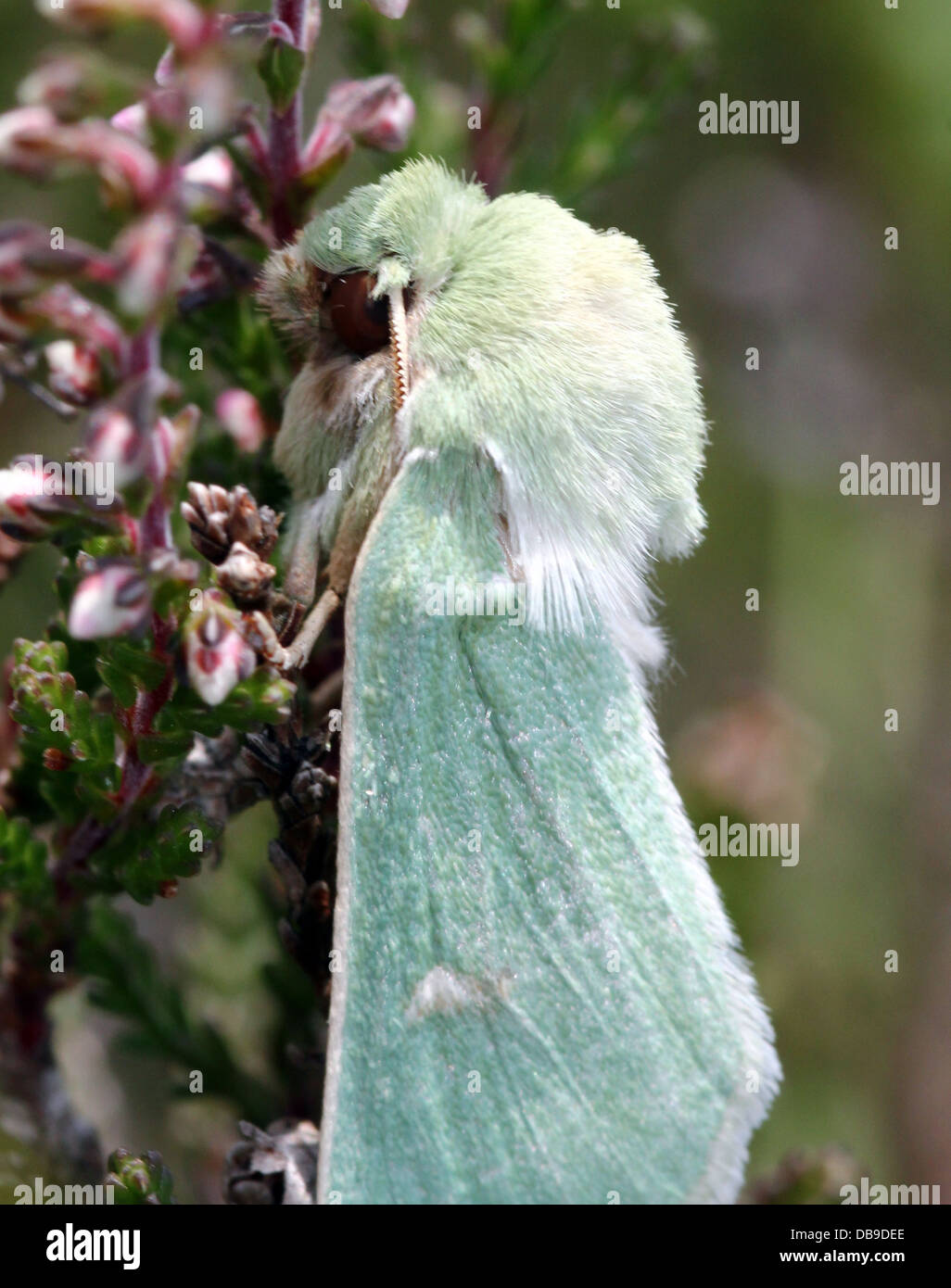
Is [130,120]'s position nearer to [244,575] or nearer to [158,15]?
[158,15]

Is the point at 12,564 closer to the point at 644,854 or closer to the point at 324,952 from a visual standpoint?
the point at 324,952

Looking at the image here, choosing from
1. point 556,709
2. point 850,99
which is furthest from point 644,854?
point 850,99

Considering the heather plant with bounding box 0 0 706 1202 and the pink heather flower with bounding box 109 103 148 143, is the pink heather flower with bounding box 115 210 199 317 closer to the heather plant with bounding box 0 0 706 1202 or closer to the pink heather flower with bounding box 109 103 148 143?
the heather plant with bounding box 0 0 706 1202

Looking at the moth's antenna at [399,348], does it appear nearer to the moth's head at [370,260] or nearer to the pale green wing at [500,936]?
the moth's head at [370,260]

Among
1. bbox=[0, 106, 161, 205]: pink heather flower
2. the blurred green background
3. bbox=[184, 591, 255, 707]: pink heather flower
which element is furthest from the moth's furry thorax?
the blurred green background

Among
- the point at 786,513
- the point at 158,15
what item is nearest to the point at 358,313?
the point at 158,15

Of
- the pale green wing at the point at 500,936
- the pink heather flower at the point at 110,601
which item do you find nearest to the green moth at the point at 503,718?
the pale green wing at the point at 500,936

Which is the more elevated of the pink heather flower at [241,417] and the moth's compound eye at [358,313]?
the moth's compound eye at [358,313]
